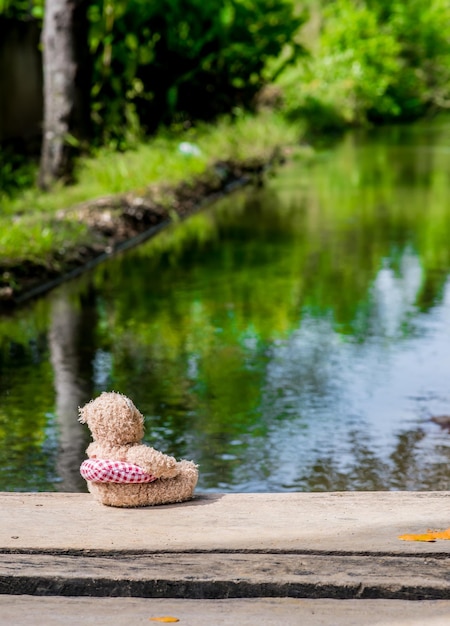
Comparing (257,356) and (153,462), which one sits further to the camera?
(257,356)

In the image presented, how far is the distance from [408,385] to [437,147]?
19160mm

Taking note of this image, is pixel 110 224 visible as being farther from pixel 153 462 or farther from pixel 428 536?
pixel 428 536

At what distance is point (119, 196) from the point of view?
46.4 ft

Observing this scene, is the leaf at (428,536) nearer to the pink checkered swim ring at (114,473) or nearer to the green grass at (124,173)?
the pink checkered swim ring at (114,473)

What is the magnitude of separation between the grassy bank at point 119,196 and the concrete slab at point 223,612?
6.46m

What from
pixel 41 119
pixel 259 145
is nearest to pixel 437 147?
pixel 259 145

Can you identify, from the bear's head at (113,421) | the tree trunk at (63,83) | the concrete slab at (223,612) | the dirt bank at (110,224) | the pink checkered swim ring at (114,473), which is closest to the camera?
the concrete slab at (223,612)

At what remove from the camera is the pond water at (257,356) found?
5848mm

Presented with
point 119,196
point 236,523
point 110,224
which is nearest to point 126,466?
point 236,523

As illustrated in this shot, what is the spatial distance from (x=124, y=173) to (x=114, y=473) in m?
11.8

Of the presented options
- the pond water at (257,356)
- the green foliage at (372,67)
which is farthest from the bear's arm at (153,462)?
the green foliage at (372,67)

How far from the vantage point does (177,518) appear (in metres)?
3.90

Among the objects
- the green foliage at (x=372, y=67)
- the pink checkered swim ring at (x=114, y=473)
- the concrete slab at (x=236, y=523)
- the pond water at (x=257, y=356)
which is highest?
the pink checkered swim ring at (x=114, y=473)

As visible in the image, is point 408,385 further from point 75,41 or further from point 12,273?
point 75,41
